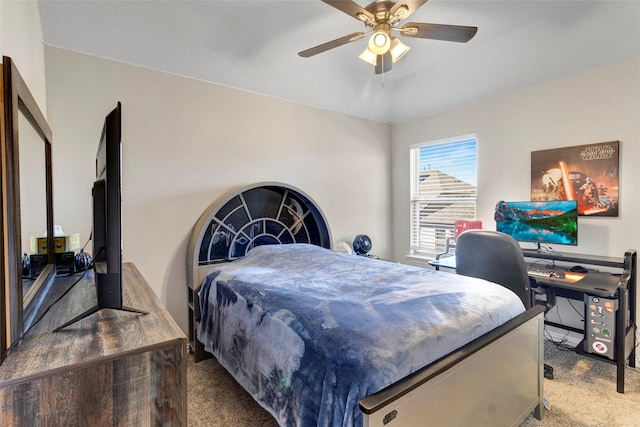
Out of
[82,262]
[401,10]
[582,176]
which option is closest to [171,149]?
[82,262]

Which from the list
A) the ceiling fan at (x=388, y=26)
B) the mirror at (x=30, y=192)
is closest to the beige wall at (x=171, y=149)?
the mirror at (x=30, y=192)

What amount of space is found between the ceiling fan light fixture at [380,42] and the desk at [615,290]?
2076 millimetres

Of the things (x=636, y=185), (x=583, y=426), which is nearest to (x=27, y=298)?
(x=583, y=426)

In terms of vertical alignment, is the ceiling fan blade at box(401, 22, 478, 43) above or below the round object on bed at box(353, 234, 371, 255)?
above

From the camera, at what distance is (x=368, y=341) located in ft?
4.29

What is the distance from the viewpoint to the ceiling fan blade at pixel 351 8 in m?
1.74

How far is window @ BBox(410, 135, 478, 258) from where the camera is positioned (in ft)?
12.4

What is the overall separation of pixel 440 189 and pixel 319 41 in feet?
7.72

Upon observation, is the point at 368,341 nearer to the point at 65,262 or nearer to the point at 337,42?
the point at 65,262

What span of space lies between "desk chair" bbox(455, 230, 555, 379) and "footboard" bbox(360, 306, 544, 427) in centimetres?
43

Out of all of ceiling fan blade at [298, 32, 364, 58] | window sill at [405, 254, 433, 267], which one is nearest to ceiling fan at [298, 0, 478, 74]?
ceiling fan blade at [298, 32, 364, 58]

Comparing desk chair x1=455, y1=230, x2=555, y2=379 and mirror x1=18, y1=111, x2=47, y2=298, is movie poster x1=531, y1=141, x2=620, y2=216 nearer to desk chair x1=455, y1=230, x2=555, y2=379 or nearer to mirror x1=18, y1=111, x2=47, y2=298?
desk chair x1=455, y1=230, x2=555, y2=379

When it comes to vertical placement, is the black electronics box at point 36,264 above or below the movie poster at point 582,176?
below

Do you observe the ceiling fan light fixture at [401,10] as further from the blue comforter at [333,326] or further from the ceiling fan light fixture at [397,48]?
the blue comforter at [333,326]
